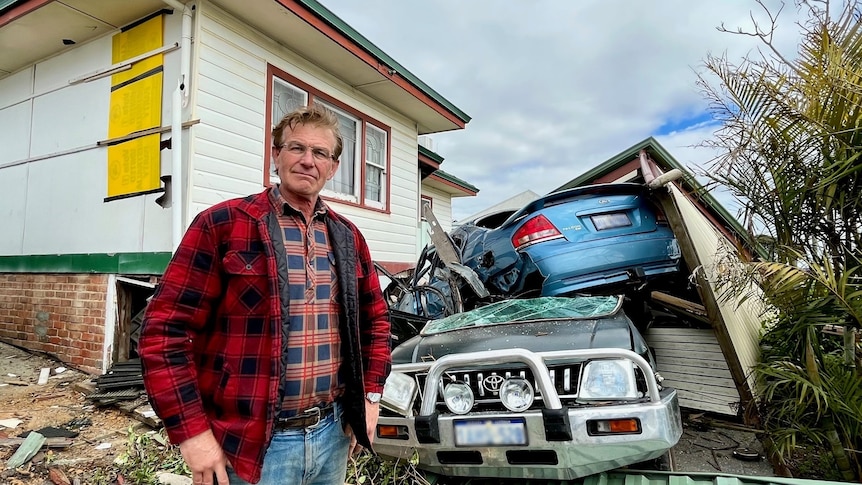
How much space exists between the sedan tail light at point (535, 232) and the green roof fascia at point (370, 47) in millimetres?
3357

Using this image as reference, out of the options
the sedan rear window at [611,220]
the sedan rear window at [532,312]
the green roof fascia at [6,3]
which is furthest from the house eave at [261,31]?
the sedan rear window at [532,312]

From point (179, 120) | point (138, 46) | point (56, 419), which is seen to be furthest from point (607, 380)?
point (138, 46)

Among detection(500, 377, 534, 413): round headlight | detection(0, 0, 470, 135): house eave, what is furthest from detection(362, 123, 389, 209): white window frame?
detection(500, 377, 534, 413): round headlight

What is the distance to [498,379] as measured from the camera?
2172mm

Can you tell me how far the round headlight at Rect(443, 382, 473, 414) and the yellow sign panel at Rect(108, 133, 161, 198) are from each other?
3.89 meters

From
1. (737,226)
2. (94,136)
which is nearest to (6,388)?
(94,136)

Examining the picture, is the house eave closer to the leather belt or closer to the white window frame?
the white window frame

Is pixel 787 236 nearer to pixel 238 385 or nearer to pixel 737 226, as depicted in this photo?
pixel 737 226

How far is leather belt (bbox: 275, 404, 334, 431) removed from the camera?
1.36m

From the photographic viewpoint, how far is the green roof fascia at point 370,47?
502cm

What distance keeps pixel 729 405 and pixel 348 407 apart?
2832 mm

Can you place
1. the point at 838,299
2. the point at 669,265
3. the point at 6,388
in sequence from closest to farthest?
the point at 838,299 → the point at 669,265 → the point at 6,388

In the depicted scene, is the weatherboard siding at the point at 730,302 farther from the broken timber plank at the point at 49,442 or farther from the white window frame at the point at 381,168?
the white window frame at the point at 381,168

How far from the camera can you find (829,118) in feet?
8.59
